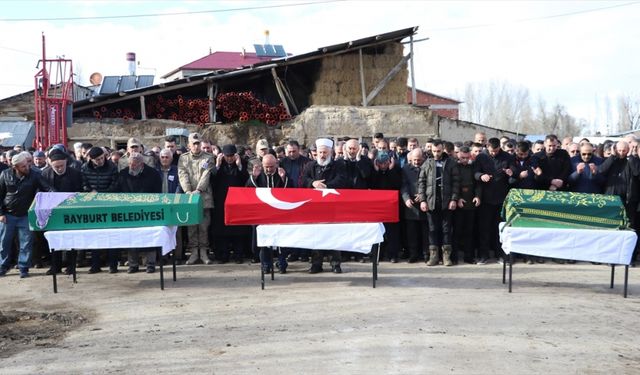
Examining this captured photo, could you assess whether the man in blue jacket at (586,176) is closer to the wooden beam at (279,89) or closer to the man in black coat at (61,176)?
the man in black coat at (61,176)

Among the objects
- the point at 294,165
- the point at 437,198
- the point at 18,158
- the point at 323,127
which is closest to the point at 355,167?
the point at 294,165

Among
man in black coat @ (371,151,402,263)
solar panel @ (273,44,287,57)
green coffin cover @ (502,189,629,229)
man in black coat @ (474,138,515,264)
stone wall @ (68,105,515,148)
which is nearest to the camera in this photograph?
green coffin cover @ (502,189,629,229)

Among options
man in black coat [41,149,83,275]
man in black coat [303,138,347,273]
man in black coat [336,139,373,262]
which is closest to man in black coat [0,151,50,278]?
man in black coat [41,149,83,275]

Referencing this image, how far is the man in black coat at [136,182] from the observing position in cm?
1047

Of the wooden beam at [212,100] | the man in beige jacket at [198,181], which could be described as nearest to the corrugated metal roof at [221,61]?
the wooden beam at [212,100]

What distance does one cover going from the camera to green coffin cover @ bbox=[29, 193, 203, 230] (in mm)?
8938

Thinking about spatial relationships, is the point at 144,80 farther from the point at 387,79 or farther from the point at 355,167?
the point at 355,167

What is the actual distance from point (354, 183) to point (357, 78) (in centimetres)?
1112

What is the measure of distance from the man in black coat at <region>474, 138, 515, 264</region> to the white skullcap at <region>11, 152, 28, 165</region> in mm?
7256

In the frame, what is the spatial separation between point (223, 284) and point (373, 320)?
2973 millimetres

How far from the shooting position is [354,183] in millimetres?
10680

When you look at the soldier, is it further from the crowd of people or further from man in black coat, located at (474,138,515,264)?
man in black coat, located at (474,138,515,264)

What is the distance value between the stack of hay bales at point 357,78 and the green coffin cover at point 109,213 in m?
12.3

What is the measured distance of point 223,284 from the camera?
940 cm
